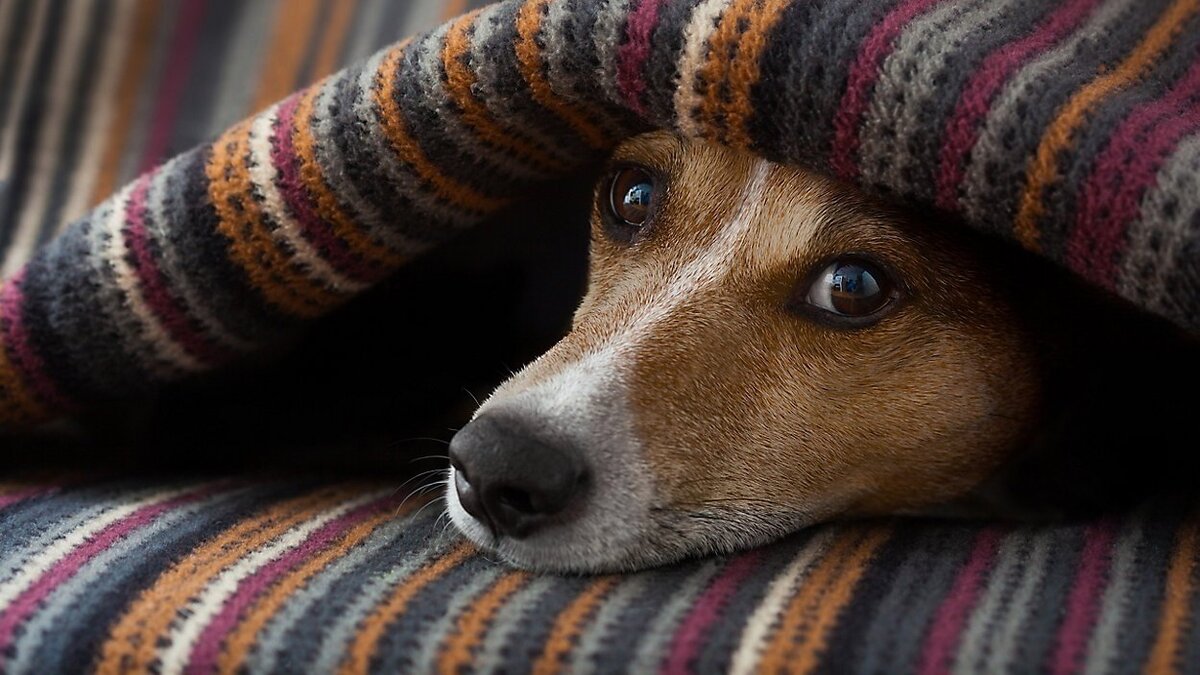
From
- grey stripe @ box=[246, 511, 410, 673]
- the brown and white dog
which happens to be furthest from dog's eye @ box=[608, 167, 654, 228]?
grey stripe @ box=[246, 511, 410, 673]

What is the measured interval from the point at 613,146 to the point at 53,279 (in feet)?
2.16

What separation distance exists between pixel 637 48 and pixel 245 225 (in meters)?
0.47

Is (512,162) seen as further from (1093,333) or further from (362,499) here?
(1093,333)

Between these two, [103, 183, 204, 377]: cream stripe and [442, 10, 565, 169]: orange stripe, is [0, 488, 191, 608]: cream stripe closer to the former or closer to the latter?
[103, 183, 204, 377]: cream stripe

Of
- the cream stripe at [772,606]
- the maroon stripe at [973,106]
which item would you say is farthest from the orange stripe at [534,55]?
the cream stripe at [772,606]

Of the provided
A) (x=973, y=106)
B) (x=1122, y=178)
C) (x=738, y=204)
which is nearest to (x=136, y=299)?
(x=738, y=204)

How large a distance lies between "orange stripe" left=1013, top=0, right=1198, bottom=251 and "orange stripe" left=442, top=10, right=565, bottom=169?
1.77ft

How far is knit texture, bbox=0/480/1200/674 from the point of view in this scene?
32.8 inches

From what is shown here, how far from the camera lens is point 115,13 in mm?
1860

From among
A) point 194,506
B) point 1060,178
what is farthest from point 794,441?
point 194,506

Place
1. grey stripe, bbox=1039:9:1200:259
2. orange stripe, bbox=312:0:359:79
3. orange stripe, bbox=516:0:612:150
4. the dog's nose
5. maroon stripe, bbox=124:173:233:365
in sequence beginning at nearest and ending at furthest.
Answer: grey stripe, bbox=1039:9:1200:259 → the dog's nose → orange stripe, bbox=516:0:612:150 → maroon stripe, bbox=124:173:233:365 → orange stripe, bbox=312:0:359:79

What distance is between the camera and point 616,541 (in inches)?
41.5

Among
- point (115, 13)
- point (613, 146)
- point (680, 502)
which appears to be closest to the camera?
point (680, 502)

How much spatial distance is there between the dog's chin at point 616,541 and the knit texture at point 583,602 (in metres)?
0.02
